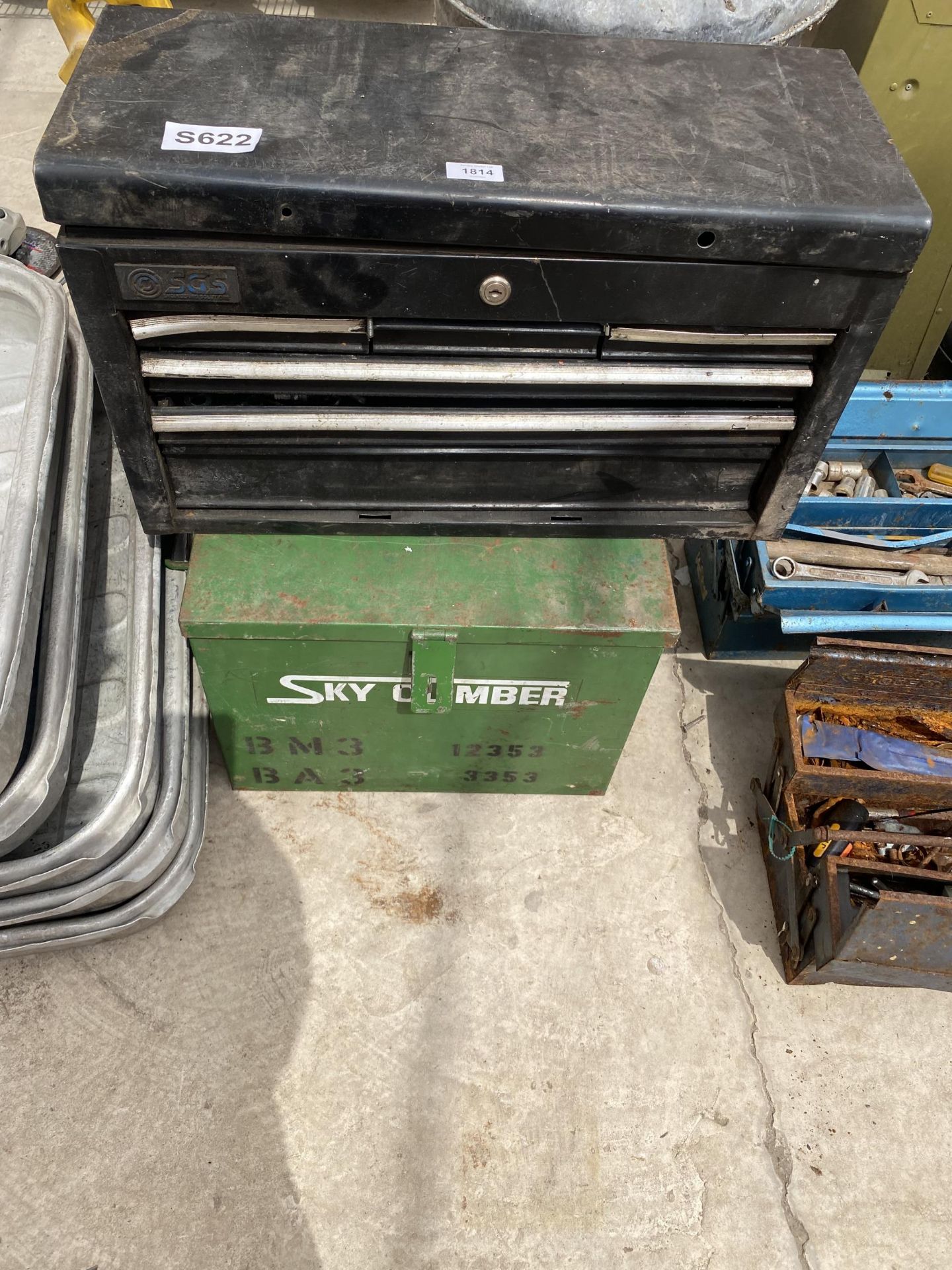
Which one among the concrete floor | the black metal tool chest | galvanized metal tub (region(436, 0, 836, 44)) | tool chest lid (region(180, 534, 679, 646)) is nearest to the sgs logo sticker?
the black metal tool chest

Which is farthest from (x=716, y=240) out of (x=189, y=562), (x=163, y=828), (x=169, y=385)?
(x=163, y=828)

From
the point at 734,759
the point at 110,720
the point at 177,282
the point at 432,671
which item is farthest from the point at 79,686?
the point at 734,759

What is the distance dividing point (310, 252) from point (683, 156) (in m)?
0.55

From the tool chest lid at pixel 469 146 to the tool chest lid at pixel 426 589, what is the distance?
611 millimetres

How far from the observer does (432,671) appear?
169 centimetres

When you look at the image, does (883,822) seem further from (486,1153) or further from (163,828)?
(163,828)

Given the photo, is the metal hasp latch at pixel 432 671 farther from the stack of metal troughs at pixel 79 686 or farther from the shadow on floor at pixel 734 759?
the shadow on floor at pixel 734 759

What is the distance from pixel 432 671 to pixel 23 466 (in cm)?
86

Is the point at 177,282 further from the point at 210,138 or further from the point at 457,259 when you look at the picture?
the point at 457,259

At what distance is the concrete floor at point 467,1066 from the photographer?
5.28 ft

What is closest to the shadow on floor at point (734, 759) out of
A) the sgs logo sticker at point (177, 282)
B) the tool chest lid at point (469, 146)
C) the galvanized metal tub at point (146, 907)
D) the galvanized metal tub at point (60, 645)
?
the galvanized metal tub at point (146, 907)

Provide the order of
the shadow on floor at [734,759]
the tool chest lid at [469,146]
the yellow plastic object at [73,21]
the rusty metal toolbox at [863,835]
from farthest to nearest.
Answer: the yellow plastic object at [73,21]
the shadow on floor at [734,759]
the rusty metal toolbox at [863,835]
the tool chest lid at [469,146]

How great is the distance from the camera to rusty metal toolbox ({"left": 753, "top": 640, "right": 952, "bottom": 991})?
1674 millimetres

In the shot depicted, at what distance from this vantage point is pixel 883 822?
1.95 meters
